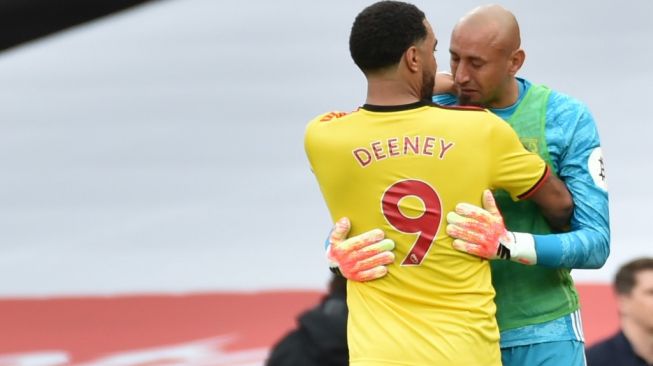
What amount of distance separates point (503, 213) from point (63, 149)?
14.3ft

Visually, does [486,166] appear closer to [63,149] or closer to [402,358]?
[402,358]

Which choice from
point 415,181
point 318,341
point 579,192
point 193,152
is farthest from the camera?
point 193,152

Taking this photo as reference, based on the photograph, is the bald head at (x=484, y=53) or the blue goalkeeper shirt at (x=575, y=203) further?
the bald head at (x=484, y=53)

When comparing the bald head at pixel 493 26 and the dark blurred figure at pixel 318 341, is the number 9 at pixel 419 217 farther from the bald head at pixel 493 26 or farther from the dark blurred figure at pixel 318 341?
the dark blurred figure at pixel 318 341

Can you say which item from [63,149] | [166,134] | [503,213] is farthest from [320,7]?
[503,213]

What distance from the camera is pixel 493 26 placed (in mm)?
2957

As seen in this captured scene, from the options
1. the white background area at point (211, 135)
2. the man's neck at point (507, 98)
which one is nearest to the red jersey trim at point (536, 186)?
the man's neck at point (507, 98)

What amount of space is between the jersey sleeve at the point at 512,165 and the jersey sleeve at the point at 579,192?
0.13 metres

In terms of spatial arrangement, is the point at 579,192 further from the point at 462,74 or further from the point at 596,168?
the point at 462,74

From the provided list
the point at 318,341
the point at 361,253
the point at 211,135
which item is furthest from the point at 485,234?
the point at 211,135

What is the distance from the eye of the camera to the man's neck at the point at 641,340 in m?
3.96

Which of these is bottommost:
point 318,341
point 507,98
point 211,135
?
point 318,341

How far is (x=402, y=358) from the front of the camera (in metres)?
2.75

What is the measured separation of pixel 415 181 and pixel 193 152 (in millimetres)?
4257
